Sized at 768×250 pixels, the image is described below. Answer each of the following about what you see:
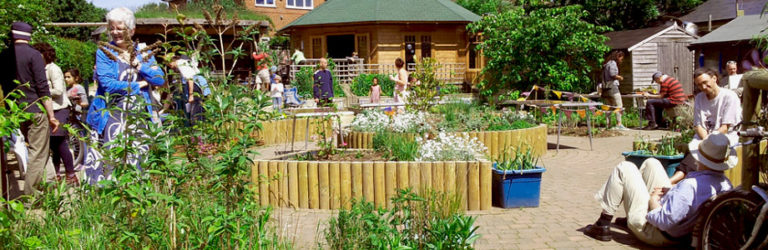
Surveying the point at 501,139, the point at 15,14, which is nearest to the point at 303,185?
the point at 501,139

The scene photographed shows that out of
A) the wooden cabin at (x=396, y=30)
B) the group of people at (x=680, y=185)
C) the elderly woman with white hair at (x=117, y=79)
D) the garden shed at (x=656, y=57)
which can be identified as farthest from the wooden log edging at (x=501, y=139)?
the wooden cabin at (x=396, y=30)

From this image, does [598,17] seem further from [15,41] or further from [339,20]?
[15,41]

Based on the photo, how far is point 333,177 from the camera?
21.8 feet

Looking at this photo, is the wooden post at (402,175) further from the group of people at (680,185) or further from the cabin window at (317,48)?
the cabin window at (317,48)

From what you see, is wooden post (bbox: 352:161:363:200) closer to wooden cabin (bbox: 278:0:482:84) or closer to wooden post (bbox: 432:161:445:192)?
wooden post (bbox: 432:161:445:192)

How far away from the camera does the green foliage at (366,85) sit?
2509 cm

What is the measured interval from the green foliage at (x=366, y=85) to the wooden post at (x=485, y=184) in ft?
60.9

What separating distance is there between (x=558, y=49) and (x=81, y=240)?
640 inches

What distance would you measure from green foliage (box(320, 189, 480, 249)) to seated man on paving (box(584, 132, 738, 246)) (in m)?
1.61

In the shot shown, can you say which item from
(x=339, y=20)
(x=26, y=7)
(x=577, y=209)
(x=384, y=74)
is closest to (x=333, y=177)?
(x=577, y=209)

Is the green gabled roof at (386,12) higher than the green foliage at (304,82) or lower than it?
higher

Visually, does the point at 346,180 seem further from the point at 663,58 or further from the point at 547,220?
the point at 663,58

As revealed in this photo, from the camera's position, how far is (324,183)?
6645 millimetres

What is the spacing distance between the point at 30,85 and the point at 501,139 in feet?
21.1
